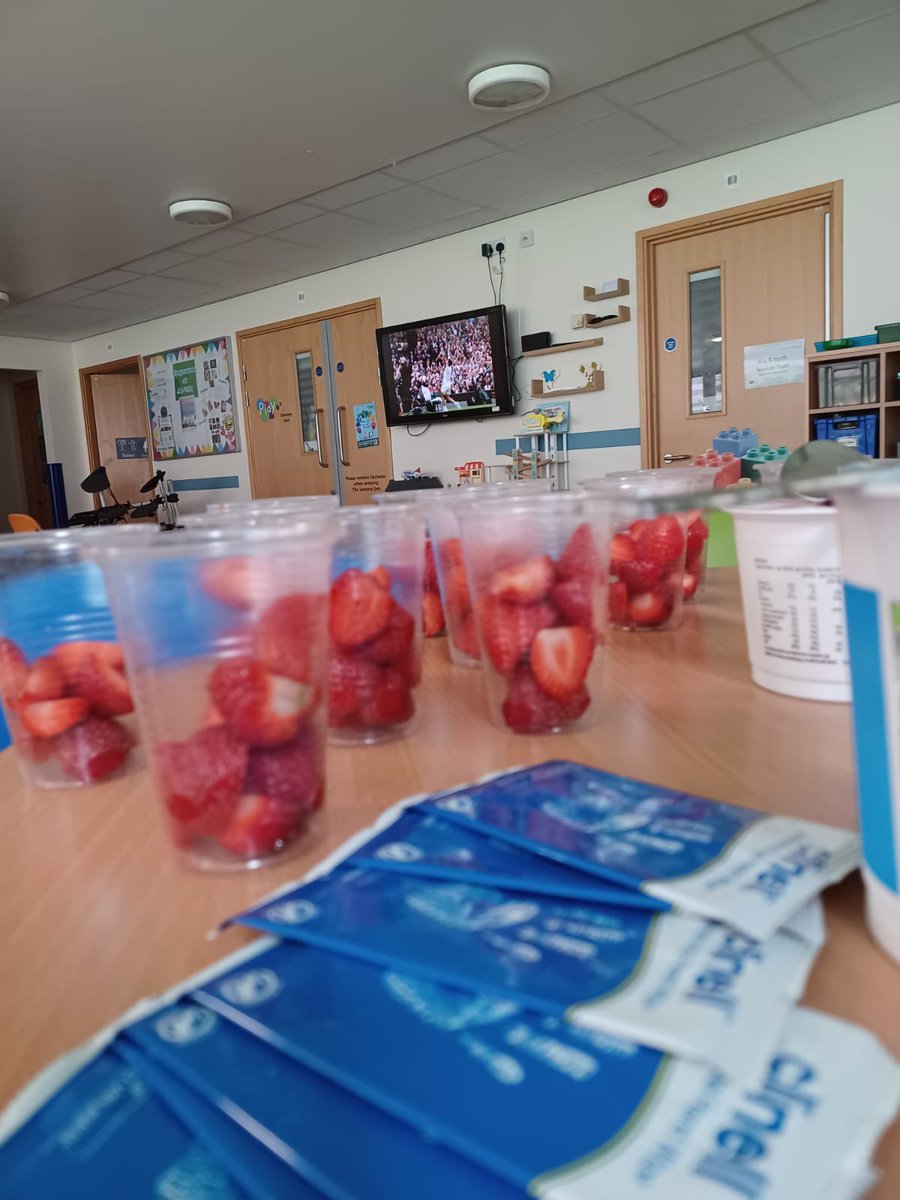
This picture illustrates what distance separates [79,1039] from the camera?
0.32m

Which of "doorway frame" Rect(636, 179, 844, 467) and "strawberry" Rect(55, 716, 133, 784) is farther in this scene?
"doorway frame" Rect(636, 179, 844, 467)

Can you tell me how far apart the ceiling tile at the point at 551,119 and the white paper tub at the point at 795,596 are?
2.91 metres

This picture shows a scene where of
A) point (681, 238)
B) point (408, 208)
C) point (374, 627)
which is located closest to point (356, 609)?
point (374, 627)

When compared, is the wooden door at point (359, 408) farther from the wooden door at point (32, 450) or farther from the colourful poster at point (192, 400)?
the wooden door at point (32, 450)

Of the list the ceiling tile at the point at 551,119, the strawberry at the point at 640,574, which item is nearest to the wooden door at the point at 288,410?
the ceiling tile at the point at 551,119

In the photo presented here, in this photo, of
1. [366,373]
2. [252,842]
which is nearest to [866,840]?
[252,842]

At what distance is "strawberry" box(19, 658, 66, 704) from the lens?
0.58m

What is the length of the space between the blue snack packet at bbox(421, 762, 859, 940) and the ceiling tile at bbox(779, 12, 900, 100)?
306cm

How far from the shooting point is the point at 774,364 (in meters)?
3.66

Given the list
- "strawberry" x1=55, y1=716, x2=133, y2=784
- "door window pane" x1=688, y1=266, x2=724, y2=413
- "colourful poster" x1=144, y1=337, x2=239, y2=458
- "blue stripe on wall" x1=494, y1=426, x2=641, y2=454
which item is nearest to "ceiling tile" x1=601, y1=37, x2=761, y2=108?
"door window pane" x1=688, y1=266, x2=724, y2=413

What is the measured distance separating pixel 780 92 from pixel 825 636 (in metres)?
3.19

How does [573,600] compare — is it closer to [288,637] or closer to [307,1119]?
[288,637]

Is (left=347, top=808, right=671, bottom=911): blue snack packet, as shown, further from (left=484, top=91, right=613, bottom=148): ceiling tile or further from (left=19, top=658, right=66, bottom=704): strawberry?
(left=484, top=91, right=613, bottom=148): ceiling tile

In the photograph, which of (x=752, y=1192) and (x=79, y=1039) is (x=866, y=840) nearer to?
(x=752, y=1192)
